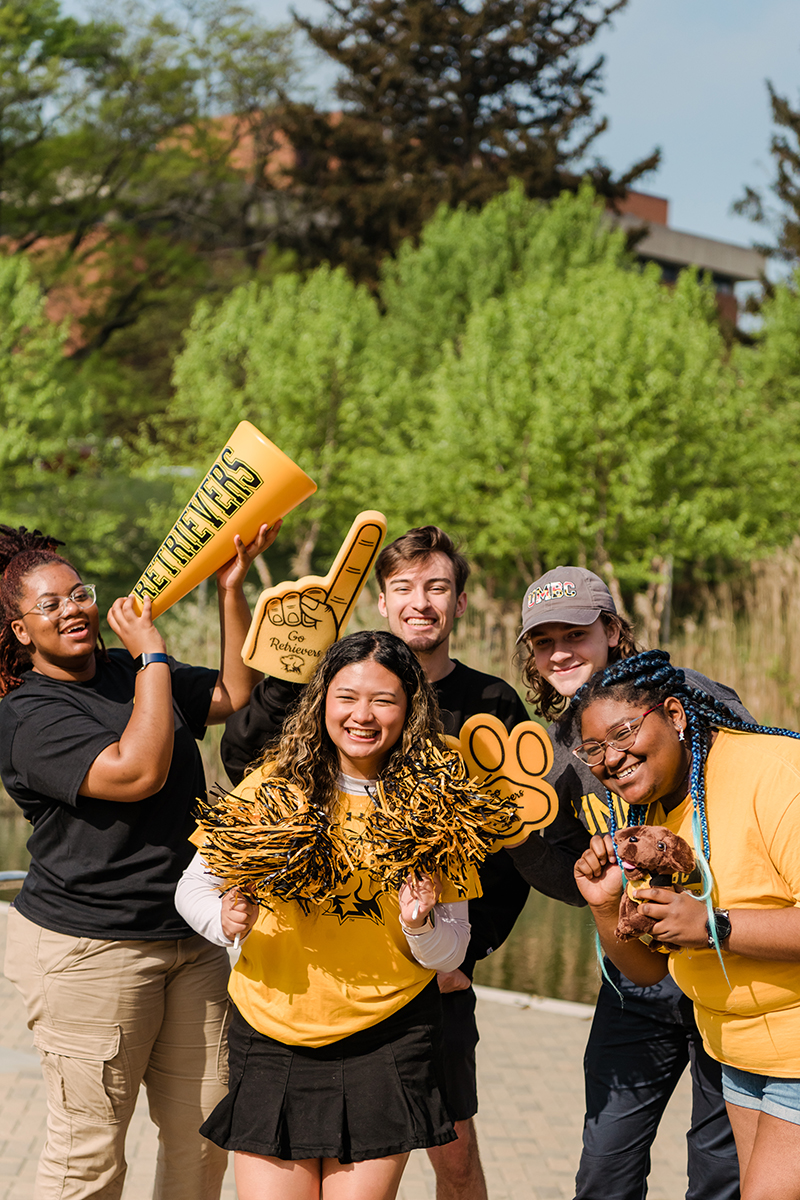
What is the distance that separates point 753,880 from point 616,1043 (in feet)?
2.92

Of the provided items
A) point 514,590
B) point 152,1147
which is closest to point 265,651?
point 152,1147

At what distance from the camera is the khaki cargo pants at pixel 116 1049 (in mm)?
2727

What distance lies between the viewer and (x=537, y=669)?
3090 mm

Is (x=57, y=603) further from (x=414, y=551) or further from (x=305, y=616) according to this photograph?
(x=414, y=551)

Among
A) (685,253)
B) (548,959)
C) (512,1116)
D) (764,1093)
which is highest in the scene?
(685,253)

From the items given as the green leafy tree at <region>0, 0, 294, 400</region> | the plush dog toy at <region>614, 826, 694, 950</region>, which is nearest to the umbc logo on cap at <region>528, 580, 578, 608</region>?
the plush dog toy at <region>614, 826, 694, 950</region>

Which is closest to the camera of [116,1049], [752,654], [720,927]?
[720,927]

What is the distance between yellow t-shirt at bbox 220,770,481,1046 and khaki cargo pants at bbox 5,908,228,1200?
0.48 m

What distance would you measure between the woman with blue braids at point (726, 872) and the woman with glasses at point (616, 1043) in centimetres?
35

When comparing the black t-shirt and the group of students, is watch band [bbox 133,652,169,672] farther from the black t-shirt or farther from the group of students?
the black t-shirt

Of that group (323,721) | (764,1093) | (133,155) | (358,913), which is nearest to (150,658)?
(323,721)

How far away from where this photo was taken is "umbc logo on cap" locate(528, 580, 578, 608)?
9.77ft

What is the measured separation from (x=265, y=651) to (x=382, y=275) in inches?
1076

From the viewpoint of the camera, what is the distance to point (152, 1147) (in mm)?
4004
